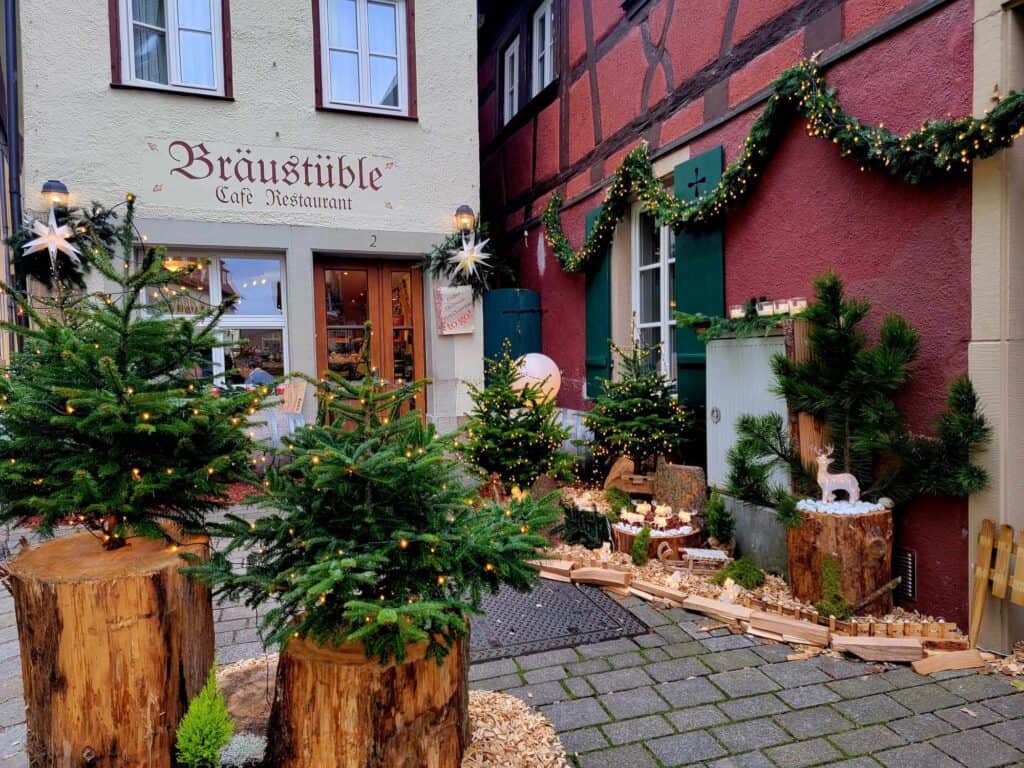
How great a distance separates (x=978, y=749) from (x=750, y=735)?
75 centimetres

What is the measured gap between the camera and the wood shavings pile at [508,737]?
216cm

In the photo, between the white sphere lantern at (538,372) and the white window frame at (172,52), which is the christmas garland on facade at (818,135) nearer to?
the white sphere lantern at (538,372)

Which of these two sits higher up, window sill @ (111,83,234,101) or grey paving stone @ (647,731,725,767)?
window sill @ (111,83,234,101)

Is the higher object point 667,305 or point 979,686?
point 667,305

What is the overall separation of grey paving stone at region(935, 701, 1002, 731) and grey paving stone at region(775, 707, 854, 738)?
0.38 meters

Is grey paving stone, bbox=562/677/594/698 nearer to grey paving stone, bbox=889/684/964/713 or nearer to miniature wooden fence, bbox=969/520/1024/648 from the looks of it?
grey paving stone, bbox=889/684/964/713

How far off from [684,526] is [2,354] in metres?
6.43

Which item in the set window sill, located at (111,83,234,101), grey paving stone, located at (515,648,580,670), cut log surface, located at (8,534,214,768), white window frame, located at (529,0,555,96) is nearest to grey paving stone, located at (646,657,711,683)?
grey paving stone, located at (515,648,580,670)

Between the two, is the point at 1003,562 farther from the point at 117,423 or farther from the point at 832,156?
the point at 117,423

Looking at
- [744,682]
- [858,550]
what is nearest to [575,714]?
[744,682]

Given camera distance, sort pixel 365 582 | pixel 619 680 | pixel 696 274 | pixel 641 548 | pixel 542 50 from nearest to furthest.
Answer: pixel 365 582
pixel 619 680
pixel 641 548
pixel 696 274
pixel 542 50

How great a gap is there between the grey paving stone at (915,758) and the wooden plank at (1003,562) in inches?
37.4

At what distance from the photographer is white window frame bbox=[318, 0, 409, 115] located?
6902 mm

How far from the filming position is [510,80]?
902 centimetres
